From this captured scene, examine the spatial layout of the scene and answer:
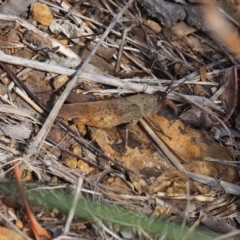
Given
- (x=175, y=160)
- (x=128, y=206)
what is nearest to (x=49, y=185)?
(x=128, y=206)

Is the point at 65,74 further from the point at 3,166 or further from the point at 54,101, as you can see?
the point at 3,166

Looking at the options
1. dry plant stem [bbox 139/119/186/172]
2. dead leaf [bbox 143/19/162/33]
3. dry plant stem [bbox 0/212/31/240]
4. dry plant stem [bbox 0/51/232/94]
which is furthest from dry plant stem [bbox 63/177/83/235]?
dead leaf [bbox 143/19/162/33]

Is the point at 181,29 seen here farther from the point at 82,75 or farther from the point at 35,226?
the point at 35,226

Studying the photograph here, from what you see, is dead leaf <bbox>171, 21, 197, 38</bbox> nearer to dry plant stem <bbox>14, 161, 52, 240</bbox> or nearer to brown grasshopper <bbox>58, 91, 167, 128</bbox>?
brown grasshopper <bbox>58, 91, 167, 128</bbox>

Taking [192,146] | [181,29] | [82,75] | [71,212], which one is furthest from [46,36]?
[71,212]

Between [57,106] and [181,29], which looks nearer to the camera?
[57,106]

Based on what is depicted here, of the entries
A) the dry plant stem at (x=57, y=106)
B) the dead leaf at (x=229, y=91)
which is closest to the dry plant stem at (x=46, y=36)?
the dry plant stem at (x=57, y=106)

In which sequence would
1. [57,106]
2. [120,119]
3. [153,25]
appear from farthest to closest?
[153,25], [120,119], [57,106]
